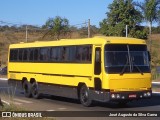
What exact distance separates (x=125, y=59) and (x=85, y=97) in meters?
2.38

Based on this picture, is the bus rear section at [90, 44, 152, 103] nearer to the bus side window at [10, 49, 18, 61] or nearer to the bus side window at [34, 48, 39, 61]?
the bus side window at [34, 48, 39, 61]

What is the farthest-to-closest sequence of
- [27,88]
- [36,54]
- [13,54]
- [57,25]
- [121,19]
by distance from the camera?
[57,25] < [121,19] < [13,54] < [27,88] < [36,54]

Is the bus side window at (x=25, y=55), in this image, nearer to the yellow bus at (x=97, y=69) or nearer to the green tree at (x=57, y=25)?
the yellow bus at (x=97, y=69)

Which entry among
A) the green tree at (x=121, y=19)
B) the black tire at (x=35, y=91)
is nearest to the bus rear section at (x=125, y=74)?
the black tire at (x=35, y=91)

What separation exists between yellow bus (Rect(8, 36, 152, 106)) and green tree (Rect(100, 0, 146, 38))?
84.2ft

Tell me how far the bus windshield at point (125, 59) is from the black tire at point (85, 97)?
5.49ft

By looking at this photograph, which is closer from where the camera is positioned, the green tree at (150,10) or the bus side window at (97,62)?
the bus side window at (97,62)

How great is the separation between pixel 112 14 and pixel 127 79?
3179cm

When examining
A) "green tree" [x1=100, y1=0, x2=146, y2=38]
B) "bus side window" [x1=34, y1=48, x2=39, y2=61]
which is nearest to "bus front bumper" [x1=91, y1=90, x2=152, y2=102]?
"bus side window" [x1=34, y1=48, x2=39, y2=61]

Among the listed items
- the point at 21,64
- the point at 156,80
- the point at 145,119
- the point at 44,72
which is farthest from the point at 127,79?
the point at 156,80

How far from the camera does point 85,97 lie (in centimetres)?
1981

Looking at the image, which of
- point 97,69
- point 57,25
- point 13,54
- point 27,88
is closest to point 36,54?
point 27,88

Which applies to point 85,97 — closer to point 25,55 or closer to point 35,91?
point 35,91

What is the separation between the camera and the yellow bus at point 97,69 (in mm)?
18500
